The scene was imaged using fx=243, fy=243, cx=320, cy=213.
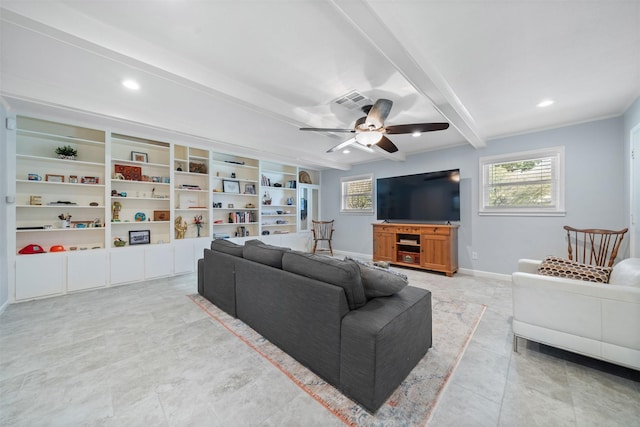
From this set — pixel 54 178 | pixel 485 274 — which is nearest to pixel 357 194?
pixel 485 274

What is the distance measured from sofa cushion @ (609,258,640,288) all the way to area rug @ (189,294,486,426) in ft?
3.62

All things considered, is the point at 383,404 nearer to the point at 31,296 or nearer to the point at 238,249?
the point at 238,249

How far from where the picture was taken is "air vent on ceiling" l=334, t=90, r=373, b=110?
2725mm

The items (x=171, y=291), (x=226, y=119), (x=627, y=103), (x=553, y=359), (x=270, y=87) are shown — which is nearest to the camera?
(x=553, y=359)

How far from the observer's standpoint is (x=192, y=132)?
152 inches

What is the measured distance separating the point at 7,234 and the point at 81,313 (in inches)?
55.2

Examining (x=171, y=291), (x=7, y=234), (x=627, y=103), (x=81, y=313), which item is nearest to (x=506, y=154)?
(x=627, y=103)

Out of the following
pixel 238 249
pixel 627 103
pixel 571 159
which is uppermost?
pixel 627 103

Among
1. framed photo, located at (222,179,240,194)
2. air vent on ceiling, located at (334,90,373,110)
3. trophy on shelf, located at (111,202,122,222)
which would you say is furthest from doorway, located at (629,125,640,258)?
trophy on shelf, located at (111,202,122,222)

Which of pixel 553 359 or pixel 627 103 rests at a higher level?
pixel 627 103

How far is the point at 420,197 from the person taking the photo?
15.8 ft

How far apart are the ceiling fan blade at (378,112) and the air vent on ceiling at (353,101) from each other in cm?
25

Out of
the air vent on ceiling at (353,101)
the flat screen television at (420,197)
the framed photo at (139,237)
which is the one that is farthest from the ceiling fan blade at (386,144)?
the framed photo at (139,237)

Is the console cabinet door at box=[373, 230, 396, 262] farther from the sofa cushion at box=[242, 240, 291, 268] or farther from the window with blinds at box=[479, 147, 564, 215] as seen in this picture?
the sofa cushion at box=[242, 240, 291, 268]
